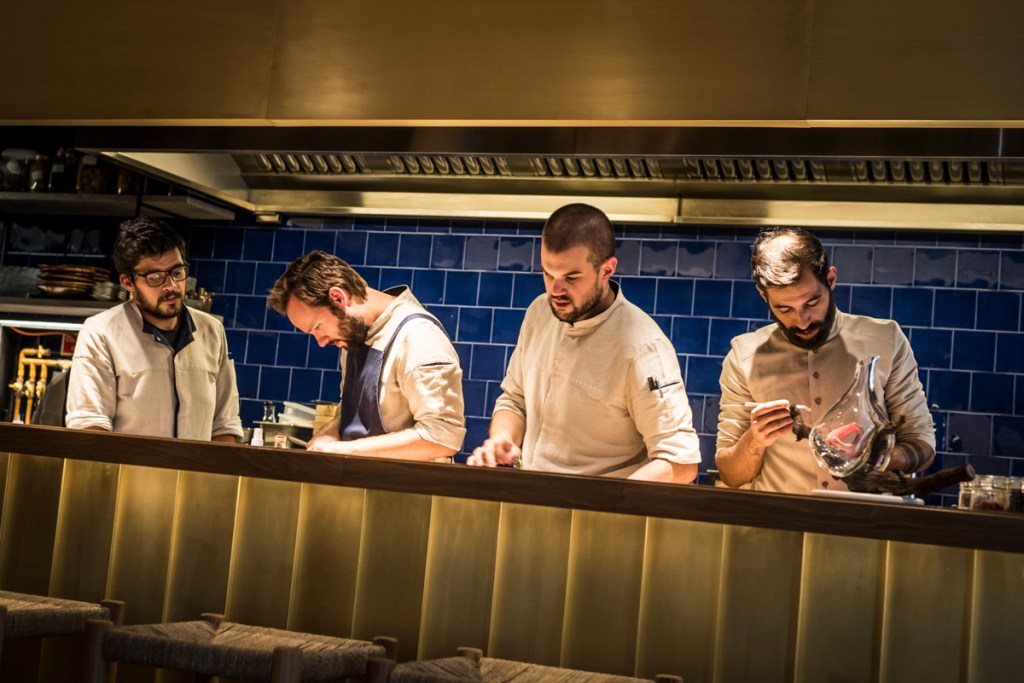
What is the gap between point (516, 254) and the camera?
15.7 ft

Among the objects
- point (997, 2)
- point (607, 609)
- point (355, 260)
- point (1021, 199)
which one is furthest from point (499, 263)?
point (607, 609)

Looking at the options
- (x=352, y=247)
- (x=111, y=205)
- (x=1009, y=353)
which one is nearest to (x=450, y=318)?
(x=352, y=247)

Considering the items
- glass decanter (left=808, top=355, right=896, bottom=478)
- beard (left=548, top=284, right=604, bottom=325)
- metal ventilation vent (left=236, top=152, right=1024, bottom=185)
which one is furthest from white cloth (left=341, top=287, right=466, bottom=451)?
glass decanter (left=808, top=355, right=896, bottom=478)

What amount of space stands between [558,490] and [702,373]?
2411 mm

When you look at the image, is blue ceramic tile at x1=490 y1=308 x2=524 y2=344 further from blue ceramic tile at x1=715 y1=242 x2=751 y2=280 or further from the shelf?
the shelf

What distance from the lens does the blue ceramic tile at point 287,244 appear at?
508cm

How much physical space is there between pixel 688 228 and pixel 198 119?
189 centimetres

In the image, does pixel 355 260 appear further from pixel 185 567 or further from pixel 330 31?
pixel 185 567

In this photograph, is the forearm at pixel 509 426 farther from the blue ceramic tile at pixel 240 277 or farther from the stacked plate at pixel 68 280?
the stacked plate at pixel 68 280

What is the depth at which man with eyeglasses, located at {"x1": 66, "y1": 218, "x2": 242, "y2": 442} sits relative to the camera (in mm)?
3844

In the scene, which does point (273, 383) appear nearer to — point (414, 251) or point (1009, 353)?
point (414, 251)

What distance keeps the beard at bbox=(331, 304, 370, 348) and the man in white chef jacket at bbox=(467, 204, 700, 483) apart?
58 cm

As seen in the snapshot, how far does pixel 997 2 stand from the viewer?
2896mm

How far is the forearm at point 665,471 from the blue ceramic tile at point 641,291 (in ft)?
4.90
